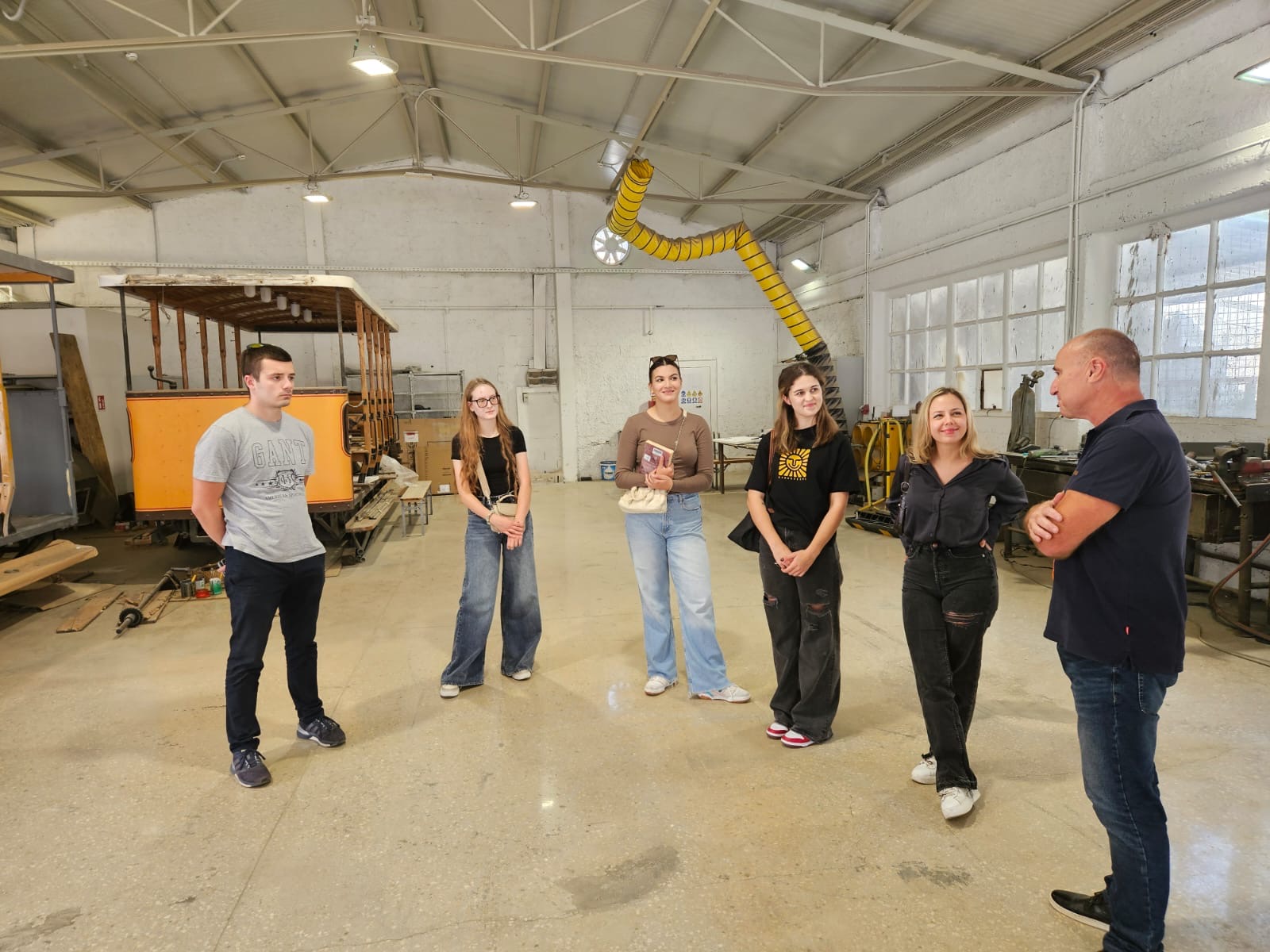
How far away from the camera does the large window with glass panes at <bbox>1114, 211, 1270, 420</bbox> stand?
5.76m

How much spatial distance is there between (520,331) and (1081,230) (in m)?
9.75

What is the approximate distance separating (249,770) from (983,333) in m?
8.96

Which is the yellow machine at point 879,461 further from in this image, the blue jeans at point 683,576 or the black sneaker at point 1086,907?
the black sneaker at point 1086,907

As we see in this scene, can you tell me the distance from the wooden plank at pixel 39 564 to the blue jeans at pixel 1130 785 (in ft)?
21.4

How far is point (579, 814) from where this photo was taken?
284cm

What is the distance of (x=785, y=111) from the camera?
8.98 metres

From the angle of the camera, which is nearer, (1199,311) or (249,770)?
(249,770)

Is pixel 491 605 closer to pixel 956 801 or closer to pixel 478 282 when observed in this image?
pixel 956 801

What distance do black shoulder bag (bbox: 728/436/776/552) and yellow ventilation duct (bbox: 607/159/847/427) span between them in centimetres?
737

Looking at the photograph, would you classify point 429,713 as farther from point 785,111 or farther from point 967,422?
point 785,111

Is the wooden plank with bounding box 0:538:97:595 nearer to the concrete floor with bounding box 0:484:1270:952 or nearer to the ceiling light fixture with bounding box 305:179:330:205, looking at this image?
the concrete floor with bounding box 0:484:1270:952

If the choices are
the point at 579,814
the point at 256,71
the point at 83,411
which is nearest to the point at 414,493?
the point at 83,411

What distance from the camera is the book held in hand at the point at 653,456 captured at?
3.64 meters

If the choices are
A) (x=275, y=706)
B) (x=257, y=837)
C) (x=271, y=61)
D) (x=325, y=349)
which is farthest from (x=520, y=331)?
(x=257, y=837)
